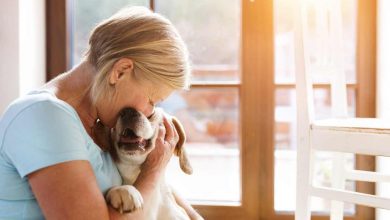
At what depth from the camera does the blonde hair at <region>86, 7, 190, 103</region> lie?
3.23 ft

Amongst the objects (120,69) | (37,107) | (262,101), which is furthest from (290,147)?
(37,107)

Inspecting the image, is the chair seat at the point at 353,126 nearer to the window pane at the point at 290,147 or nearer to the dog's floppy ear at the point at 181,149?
the dog's floppy ear at the point at 181,149

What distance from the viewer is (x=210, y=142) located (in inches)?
79.7

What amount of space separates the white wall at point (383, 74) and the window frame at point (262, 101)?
43 millimetres

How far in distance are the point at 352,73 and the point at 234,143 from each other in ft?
1.81

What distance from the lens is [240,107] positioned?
1905 mm

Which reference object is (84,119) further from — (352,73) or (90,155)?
(352,73)

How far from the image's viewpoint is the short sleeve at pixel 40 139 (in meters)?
0.89

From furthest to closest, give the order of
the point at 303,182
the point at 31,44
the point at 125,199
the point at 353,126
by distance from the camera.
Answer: the point at 31,44 < the point at 303,182 < the point at 353,126 < the point at 125,199

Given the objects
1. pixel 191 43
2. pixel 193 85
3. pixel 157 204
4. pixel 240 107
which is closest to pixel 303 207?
pixel 157 204

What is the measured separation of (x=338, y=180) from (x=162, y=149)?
2.43 ft

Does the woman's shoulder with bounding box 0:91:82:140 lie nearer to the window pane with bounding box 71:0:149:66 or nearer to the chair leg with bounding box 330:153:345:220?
the chair leg with bounding box 330:153:345:220

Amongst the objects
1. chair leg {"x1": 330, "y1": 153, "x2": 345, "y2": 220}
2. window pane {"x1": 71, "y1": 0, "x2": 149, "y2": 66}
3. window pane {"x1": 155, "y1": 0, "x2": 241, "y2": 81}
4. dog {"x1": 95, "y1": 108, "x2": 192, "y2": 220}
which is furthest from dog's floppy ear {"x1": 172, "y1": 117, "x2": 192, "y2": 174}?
window pane {"x1": 71, "y1": 0, "x2": 149, "y2": 66}

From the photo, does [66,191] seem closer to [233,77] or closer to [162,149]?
[162,149]
